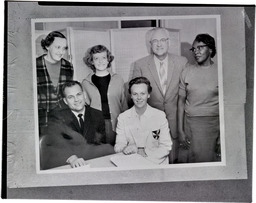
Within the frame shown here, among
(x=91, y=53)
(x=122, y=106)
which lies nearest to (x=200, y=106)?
(x=122, y=106)

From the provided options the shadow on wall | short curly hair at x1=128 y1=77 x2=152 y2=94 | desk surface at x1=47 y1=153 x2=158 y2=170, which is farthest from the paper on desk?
the shadow on wall

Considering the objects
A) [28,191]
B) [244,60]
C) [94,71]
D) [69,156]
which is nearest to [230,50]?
[244,60]

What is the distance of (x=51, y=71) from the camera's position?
2.98 feet

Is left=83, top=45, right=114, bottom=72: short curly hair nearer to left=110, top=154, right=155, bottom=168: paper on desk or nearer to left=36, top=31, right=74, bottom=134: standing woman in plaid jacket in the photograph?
left=36, top=31, right=74, bottom=134: standing woman in plaid jacket

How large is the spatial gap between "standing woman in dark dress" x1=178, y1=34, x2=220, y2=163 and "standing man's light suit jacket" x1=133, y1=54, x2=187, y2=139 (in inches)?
0.6

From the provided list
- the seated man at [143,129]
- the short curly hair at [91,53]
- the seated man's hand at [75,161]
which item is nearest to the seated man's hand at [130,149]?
the seated man at [143,129]

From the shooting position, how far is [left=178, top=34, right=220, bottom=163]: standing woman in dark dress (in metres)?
0.92

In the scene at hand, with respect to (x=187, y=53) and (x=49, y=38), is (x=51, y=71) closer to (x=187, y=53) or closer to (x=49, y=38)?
(x=49, y=38)

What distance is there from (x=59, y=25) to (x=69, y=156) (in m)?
0.33

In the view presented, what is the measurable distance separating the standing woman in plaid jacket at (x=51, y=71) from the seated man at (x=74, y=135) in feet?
0.06

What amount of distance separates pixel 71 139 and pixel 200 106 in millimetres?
332

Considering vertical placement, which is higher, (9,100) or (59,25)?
(59,25)

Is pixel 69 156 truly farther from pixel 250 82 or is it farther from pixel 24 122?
pixel 250 82

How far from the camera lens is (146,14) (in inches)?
36.3
